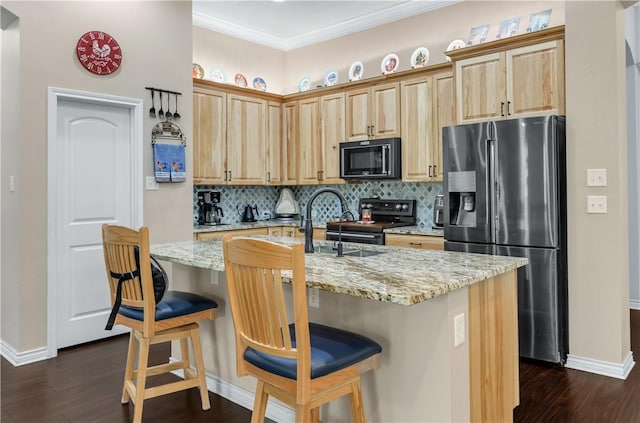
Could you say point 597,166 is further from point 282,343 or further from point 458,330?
point 282,343

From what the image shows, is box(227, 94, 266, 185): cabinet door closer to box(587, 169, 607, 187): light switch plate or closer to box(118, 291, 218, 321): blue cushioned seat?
box(118, 291, 218, 321): blue cushioned seat

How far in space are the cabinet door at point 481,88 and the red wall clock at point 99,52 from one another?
9.16 feet

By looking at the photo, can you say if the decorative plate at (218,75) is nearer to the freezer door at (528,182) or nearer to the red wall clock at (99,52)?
the red wall clock at (99,52)

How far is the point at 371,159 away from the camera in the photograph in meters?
4.72

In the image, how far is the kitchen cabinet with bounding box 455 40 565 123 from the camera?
3.32 metres

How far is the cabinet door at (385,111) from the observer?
4.60 m

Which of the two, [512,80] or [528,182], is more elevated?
[512,80]

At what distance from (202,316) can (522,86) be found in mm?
2796

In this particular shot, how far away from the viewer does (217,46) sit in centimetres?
533

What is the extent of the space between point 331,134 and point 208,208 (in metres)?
1.60

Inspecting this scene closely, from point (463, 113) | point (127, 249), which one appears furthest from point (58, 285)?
point (463, 113)

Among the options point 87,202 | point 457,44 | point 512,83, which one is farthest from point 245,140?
point 512,83

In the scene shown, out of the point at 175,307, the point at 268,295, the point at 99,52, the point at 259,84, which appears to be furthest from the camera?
the point at 259,84

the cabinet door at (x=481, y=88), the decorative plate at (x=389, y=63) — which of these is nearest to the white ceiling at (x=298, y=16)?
the decorative plate at (x=389, y=63)
